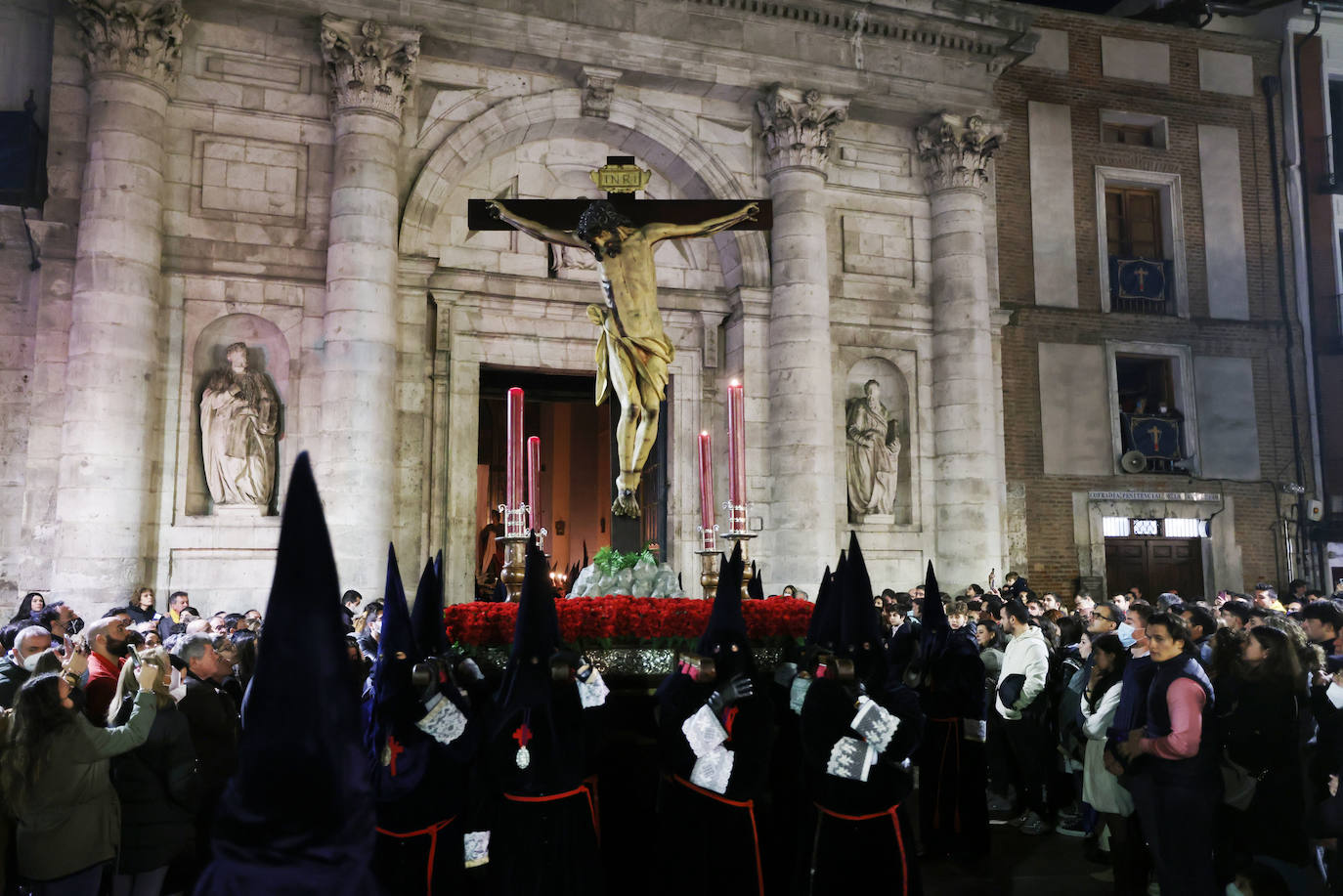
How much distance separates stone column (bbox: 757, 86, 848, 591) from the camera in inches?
667

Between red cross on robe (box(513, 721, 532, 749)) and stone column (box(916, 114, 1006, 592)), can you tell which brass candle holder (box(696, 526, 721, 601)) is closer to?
red cross on robe (box(513, 721, 532, 749))

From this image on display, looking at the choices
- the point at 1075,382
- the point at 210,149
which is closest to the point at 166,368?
the point at 210,149

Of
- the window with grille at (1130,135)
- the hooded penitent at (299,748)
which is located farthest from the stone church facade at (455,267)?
the hooded penitent at (299,748)

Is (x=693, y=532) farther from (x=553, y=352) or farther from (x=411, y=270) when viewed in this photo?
(x=411, y=270)

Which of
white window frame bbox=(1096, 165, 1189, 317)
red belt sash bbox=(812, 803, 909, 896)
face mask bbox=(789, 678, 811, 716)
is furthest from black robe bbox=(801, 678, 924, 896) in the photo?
white window frame bbox=(1096, 165, 1189, 317)

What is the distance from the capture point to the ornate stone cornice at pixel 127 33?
1431cm

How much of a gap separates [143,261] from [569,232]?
784 cm

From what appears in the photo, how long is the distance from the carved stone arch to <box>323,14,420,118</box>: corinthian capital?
1275 mm

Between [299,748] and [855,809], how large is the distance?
Result: 410 cm

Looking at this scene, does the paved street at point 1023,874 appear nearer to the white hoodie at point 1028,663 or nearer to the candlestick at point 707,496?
the white hoodie at point 1028,663

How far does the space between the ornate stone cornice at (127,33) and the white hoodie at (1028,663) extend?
13.3 metres

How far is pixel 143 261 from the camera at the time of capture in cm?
1433

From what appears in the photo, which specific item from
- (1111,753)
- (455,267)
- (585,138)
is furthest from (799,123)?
(1111,753)

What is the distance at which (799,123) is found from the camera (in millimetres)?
17500
